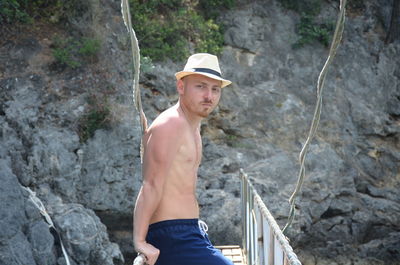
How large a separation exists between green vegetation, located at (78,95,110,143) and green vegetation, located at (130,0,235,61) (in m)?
1.29

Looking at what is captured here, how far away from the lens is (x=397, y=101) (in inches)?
414

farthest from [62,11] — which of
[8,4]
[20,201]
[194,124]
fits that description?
[194,124]

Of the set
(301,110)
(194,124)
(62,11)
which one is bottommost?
(301,110)

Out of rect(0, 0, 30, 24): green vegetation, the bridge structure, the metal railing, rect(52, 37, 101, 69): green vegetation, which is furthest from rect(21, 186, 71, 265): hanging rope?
rect(0, 0, 30, 24): green vegetation

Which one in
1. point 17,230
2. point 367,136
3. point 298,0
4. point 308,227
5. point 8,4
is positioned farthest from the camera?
point 298,0

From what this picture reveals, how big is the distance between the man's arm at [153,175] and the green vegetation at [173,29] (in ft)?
22.0

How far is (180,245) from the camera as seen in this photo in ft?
9.41

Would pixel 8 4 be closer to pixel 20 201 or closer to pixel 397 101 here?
pixel 20 201

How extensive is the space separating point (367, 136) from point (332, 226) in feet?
6.47

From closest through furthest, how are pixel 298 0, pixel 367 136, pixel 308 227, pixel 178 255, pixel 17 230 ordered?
1. pixel 178 255
2. pixel 17 230
3. pixel 308 227
4. pixel 367 136
5. pixel 298 0

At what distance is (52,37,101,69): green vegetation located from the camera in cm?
909

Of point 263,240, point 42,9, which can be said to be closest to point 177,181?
point 263,240

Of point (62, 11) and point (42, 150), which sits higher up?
point (62, 11)

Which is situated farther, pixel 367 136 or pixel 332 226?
pixel 367 136
